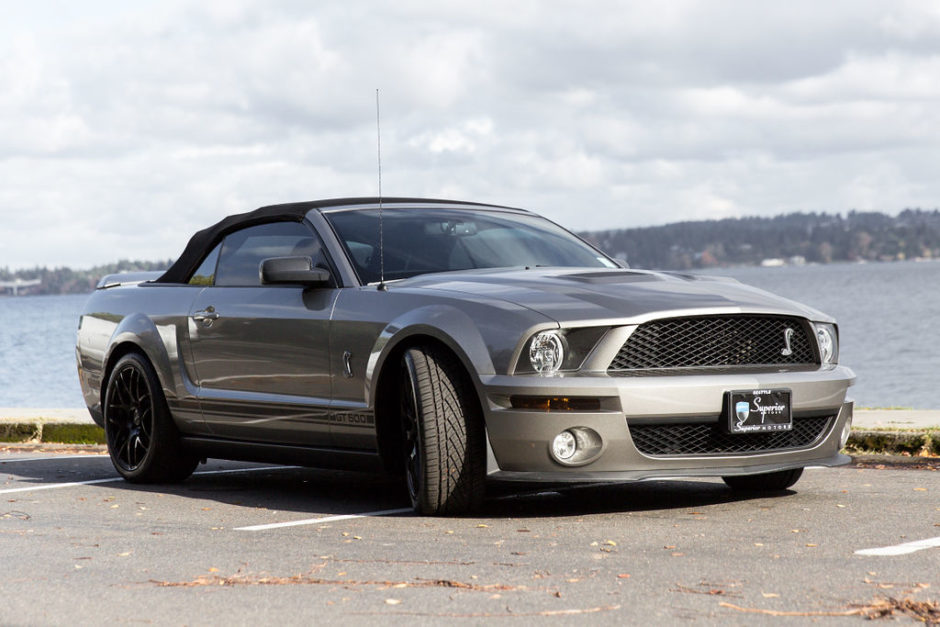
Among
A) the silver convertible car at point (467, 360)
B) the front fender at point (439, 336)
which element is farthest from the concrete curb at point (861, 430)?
the front fender at point (439, 336)

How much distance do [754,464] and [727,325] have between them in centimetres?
64

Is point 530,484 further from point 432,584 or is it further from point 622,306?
point 432,584

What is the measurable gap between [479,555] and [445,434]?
37.3 inches

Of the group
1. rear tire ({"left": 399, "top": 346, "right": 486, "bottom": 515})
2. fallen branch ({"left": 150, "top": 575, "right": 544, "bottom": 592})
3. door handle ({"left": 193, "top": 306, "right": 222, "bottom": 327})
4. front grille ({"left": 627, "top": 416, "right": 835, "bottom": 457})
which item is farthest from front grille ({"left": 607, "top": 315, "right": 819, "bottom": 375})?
door handle ({"left": 193, "top": 306, "right": 222, "bottom": 327})

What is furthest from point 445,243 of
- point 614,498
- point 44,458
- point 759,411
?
point 44,458

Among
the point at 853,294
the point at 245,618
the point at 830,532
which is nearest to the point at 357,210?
the point at 830,532

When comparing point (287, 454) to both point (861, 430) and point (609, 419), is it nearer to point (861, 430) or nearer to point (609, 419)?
point (609, 419)

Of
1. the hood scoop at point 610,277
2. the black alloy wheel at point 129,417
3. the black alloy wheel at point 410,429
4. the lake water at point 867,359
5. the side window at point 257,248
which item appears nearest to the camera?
the black alloy wheel at point 410,429

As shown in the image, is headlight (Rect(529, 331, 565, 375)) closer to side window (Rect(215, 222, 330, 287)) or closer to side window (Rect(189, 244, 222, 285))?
side window (Rect(215, 222, 330, 287))

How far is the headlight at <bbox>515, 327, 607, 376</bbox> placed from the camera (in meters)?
6.24

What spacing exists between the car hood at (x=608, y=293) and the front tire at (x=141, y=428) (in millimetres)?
2199

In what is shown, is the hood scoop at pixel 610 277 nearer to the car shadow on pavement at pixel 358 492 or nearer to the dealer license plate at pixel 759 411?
the dealer license plate at pixel 759 411

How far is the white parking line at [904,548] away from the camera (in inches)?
213

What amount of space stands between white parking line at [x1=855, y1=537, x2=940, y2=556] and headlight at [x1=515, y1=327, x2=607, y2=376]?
1.47m
